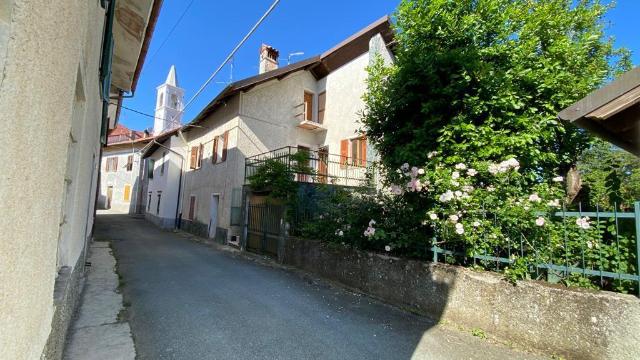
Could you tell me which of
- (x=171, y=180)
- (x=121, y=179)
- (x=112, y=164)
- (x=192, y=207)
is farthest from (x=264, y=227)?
(x=112, y=164)

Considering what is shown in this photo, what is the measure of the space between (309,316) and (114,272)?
5303 mm

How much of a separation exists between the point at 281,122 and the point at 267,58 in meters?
4.64

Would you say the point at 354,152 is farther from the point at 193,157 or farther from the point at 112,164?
the point at 112,164

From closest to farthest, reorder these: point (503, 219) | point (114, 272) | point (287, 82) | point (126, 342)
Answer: point (126, 342) → point (503, 219) → point (114, 272) → point (287, 82)

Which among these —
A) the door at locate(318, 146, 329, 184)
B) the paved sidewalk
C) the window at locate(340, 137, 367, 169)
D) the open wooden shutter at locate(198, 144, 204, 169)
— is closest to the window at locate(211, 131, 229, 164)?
the open wooden shutter at locate(198, 144, 204, 169)

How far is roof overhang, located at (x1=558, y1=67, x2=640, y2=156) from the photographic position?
310cm

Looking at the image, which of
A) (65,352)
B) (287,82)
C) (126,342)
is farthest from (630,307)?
(287,82)

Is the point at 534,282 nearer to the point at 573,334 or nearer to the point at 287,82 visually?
the point at 573,334

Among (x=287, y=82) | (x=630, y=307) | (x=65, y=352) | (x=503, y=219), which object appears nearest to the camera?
(x=630, y=307)

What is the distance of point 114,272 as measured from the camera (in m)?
7.70

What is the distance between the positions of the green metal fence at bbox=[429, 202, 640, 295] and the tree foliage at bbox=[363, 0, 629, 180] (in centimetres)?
133

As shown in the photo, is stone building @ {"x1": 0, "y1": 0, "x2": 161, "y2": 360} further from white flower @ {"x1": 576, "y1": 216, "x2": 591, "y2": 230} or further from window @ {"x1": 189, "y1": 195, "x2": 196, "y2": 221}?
window @ {"x1": 189, "y1": 195, "x2": 196, "y2": 221}

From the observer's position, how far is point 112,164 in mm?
33812

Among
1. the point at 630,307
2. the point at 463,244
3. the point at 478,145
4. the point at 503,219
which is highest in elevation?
the point at 478,145
